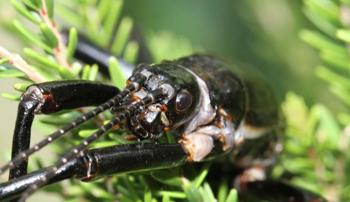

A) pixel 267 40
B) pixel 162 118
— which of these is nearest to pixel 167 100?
pixel 162 118

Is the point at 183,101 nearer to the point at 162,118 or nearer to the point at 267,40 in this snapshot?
the point at 162,118

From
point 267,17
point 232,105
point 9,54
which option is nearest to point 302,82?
point 267,17

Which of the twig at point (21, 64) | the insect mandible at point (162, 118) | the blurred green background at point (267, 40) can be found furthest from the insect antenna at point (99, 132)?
the blurred green background at point (267, 40)

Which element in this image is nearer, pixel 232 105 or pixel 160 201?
pixel 160 201

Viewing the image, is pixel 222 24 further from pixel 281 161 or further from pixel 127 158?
pixel 127 158

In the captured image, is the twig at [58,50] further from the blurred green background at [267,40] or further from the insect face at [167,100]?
the blurred green background at [267,40]

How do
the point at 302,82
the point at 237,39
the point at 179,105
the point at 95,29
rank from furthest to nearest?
the point at 237,39 → the point at 302,82 → the point at 95,29 → the point at 179,105

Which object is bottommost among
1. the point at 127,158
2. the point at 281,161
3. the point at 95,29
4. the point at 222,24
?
the point at 281,161

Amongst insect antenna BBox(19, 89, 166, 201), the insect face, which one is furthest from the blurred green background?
insect antenna BBox(19, 89, 166, 201)
